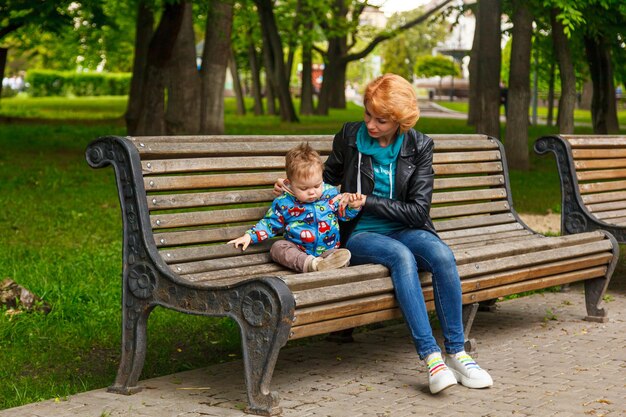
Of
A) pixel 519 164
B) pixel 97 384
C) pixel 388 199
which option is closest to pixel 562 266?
pixel 388 199

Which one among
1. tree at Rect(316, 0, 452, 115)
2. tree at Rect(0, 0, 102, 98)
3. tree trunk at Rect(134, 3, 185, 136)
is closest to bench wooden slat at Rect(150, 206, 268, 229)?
tree at Rect(0, 0, 102, 98)

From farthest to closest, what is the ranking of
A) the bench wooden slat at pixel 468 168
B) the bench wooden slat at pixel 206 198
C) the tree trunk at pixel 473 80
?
1. the tree trunk at pixel 473 80
2. the bench wooden slat at pixel 468 168
3. the bench wooden slat at pixel 206 198

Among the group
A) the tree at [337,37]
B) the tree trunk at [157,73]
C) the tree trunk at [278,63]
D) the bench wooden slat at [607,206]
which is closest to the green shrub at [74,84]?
the tree at [337,37]

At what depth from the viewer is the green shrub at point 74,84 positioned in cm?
6375

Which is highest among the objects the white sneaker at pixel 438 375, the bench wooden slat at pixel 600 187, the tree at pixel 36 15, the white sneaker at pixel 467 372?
the tree at pixel 36 15

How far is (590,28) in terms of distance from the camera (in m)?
16.6

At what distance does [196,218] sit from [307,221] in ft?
1.79

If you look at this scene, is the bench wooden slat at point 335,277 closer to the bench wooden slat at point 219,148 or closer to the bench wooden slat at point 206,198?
the bench wooden slat at point 206,198

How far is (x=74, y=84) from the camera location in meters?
64.8

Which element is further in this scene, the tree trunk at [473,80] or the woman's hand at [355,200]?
the tree trunk at [473,80]

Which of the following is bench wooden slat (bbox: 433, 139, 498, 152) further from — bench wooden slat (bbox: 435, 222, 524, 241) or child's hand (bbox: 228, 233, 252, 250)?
child's hand (bbox: 228, 233, 252, 250)

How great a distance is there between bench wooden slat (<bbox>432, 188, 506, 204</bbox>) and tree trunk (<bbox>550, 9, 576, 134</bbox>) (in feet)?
29.6

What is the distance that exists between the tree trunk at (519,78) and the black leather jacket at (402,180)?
37.3ft

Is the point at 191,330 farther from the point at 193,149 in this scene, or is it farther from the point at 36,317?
the point at 193,149
